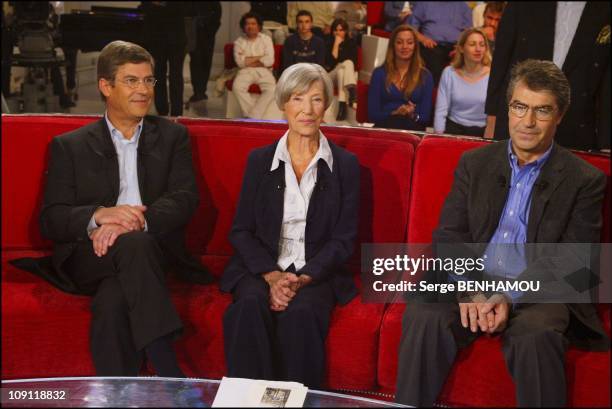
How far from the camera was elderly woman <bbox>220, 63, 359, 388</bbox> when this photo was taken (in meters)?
2.53

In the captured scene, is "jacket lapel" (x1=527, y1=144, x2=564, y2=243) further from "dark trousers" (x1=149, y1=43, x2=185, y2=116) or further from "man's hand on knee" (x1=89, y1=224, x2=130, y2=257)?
"dark trousers" (x1=149, y1=43, x2=185, y2=116)

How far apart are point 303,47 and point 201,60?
0.47 metres

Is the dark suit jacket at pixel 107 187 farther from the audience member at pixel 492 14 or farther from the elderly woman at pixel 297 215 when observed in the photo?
the audience member at pixel 492 14

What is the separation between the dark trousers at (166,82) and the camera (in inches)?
139

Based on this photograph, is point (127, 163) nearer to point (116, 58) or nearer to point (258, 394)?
point (116, 58)

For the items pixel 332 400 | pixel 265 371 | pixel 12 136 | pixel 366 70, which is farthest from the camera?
pixel 366 70

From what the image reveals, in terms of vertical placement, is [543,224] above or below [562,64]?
below

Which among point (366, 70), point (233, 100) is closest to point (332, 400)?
point (233, 100)

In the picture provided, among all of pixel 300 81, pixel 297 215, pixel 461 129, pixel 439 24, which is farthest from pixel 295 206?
pixel 439 24

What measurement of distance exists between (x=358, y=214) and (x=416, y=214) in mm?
198

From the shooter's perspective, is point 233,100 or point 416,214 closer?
point 416,214

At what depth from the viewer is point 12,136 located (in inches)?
110

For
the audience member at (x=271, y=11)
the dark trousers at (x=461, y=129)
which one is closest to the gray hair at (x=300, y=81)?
the audience member at (x=271, y=11)

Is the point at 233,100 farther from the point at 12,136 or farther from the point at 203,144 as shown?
the point at 12,136
